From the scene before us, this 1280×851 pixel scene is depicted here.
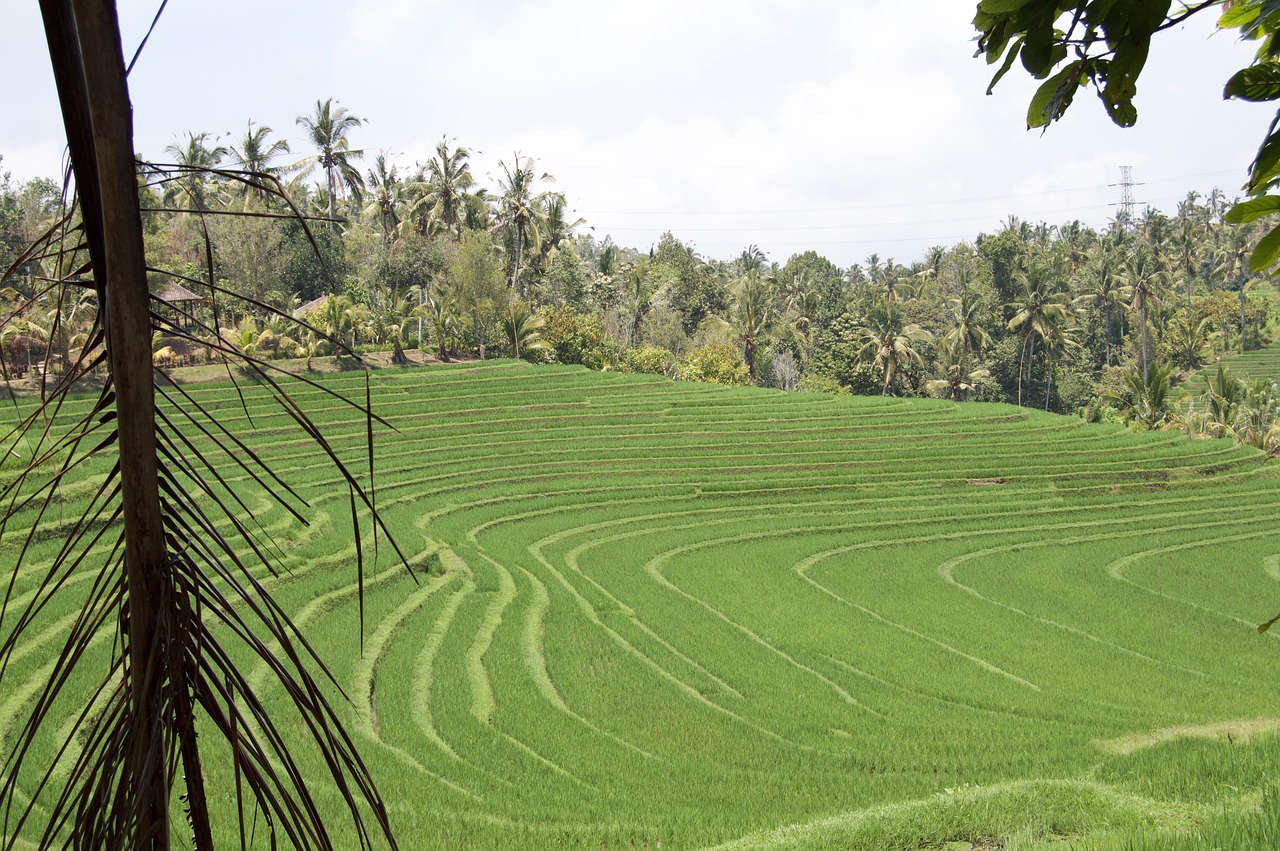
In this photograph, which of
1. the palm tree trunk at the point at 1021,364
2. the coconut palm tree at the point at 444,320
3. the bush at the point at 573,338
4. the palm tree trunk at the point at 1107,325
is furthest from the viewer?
the palm tree trunk at the point at 1107,325

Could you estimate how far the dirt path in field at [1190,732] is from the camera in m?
9.11

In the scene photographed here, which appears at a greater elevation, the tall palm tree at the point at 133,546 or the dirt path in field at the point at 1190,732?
the tall palm tree at the point at 133,546

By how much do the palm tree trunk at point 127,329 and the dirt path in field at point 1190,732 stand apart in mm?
9704

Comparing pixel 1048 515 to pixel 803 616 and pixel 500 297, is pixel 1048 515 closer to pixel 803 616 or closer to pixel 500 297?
pixel 803 616

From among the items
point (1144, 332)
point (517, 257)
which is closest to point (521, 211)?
point (517, 257)

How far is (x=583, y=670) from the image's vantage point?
11.4 m

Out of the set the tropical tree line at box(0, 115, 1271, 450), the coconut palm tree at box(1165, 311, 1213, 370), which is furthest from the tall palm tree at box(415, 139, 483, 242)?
the coconut palm tree at box(1165, 311, 1213, 370)

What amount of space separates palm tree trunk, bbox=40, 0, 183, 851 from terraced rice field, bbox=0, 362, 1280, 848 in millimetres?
3170

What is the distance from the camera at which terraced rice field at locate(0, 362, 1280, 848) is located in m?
7.10

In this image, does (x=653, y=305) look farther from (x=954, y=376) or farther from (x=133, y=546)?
(x=133, y=546)

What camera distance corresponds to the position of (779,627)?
13766mm

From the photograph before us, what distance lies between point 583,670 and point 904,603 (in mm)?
6532

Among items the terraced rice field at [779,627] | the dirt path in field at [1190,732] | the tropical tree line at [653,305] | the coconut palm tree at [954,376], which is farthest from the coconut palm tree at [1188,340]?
the dirt path in field at [1190,732]

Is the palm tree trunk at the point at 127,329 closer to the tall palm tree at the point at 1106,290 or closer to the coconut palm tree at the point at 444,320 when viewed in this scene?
the coconut palm tree at the point at 444,320
